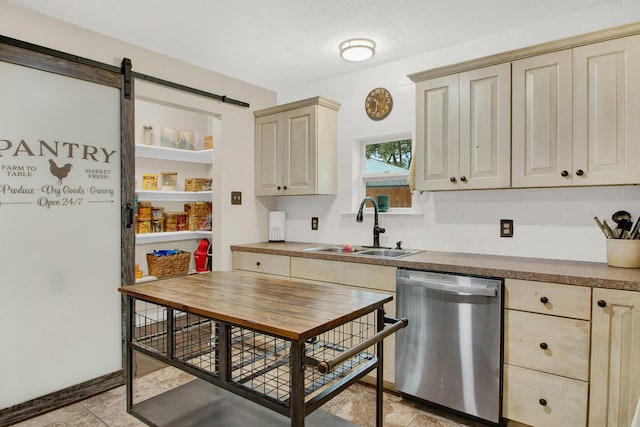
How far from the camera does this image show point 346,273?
2.82 meters

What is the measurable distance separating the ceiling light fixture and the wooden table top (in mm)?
1875

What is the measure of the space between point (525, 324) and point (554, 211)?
88 centimetres

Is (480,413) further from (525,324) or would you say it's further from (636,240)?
(636,240)

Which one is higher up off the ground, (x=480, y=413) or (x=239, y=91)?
(x=239, y=91)

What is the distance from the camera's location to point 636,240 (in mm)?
2111

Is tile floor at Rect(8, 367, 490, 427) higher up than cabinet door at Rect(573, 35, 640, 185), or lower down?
lower down

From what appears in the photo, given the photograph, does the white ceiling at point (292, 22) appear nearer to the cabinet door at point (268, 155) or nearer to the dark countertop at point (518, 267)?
the cabinet door at point (268, 155)

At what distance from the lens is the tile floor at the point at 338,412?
7.52 ft

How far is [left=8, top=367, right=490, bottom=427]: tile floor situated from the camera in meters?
2.29

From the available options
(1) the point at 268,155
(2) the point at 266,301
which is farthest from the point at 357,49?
(2) the point at 266,301

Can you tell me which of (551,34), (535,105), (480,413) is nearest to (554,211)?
(535,105)

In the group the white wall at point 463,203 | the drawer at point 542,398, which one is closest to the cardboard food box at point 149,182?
the white wall at point 463,203

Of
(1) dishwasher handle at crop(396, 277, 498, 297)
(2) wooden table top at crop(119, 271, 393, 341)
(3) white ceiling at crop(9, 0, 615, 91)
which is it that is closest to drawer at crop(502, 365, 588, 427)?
(1) dishwasher handle at crop(396, 277, 498, 297)

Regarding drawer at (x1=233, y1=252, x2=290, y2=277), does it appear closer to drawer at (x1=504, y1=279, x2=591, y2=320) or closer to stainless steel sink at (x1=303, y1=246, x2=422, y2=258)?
stainless steel sink at (x1=303, y1=246, x2=422, y2=258)
